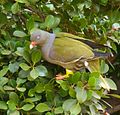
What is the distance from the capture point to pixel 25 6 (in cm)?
118

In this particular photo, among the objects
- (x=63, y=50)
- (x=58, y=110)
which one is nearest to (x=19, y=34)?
(x=63, y=50)

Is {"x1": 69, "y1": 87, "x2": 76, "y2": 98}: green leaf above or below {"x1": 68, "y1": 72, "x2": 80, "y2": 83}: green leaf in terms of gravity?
below

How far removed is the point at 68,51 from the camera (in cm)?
103

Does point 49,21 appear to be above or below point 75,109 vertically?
above

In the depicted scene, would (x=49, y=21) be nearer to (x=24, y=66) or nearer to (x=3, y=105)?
(x=24, y=66)

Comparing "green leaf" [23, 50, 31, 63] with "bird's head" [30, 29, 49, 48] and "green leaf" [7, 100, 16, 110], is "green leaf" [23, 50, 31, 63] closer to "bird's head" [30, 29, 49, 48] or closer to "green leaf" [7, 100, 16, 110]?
"bird's head" [30, 29, 49, 48]

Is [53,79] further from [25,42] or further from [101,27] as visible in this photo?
[101,27]

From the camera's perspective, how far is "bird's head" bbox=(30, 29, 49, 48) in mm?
1027

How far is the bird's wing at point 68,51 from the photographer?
1.03m

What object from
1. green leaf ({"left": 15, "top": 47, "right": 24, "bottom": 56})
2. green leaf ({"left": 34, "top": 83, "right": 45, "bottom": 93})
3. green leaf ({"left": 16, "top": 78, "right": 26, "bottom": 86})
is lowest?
green leaf ({"left": 34, "top": 83, "right": 45, "bottom": 93})

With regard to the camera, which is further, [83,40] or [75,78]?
[83,40]

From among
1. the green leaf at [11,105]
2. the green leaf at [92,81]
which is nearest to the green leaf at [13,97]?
the green leaf at [11,105]

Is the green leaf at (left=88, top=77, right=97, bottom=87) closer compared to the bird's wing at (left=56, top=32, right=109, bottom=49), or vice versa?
the green leaf at (left=88, top=77, right=97, bottom=87)

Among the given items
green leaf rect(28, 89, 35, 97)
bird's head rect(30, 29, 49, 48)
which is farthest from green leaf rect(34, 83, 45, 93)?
bird's head rect(30, 29, 49, 48)
